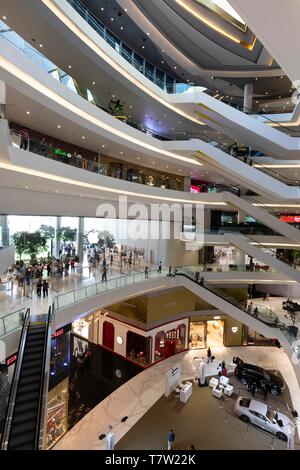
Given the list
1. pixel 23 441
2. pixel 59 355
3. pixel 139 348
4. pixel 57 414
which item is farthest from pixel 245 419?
pixel 23 441

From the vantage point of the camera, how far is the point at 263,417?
11844 millimetres

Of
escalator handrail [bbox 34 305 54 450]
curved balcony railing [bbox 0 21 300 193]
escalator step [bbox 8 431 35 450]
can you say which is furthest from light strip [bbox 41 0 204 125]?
escalator step [bbox 8 431 35 450]

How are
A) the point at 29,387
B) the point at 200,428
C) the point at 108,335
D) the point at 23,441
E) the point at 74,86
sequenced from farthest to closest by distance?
1. the point at 108,335
2. the point at 200,428
3. the point at 74,86
4. the point at 29,387
5. the point at 23,441

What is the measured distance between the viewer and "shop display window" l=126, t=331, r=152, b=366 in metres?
16.9

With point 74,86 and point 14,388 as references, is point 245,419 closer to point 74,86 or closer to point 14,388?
point 14,388

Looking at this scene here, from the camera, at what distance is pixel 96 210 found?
16.5 metres

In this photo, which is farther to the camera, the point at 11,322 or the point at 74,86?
the point at 74,86

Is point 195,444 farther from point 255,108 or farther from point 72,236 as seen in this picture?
point 255,108

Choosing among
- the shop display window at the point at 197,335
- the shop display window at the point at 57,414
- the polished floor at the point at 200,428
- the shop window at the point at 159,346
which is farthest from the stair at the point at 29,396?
the shop display window at the point at 197,335

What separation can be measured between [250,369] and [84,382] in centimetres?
919

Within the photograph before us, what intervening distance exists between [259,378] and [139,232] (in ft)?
39.1

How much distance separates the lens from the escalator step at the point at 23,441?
5492 millimetres

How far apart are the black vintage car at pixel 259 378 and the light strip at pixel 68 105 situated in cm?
1305

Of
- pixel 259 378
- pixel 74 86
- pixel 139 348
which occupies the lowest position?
pixel 259 378
